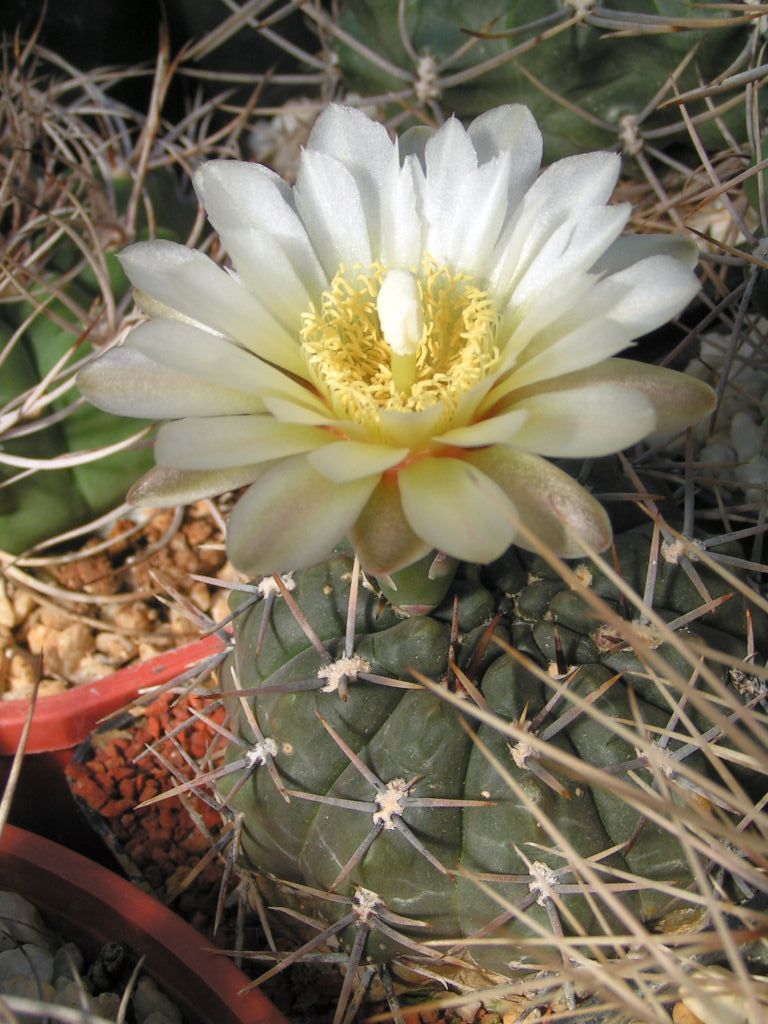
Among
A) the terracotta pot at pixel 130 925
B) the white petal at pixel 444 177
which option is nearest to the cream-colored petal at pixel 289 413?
the white petal at pixel 444 177

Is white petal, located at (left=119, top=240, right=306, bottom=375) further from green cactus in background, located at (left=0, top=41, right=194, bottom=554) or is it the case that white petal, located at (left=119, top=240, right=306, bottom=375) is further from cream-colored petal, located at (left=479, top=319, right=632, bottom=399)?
green cactus in background, located at (left=0, top=41, right=194, bottom=554)

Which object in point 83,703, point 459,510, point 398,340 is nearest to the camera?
point 459,510

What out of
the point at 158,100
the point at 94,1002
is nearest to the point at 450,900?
the point at 94,1002

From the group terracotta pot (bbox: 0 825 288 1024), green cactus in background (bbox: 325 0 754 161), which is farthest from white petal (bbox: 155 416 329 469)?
green cactus in background (bbox: 325 0 754 161)

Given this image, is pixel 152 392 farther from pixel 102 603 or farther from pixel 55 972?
pixel 102 603

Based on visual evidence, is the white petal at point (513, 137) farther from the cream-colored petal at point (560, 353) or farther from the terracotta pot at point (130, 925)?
the terracotta pot at point (130, 925)

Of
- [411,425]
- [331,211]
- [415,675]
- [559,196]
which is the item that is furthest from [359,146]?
[415,675]

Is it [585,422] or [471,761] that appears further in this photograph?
[471,761]
